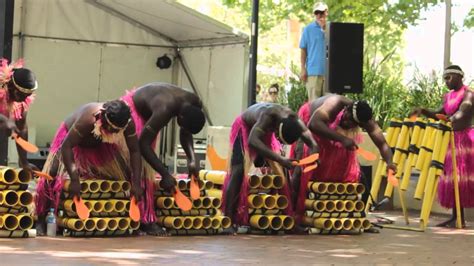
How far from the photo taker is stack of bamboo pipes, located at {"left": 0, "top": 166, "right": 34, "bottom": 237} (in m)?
7.62

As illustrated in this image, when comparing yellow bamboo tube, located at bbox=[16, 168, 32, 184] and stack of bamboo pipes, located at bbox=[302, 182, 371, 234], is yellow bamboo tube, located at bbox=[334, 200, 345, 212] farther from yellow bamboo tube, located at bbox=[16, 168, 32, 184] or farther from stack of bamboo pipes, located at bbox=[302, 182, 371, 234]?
yellow bamboo tube, located at bbox=[16, 168, 32, 184]

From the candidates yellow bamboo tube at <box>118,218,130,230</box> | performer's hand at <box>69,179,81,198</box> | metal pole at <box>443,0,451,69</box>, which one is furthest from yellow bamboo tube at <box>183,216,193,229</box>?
metal pole at <box>443,0,451,69</box>

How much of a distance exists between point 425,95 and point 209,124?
14.1 ft

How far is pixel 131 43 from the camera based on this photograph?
1712cm

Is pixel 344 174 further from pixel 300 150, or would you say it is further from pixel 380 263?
pixel 380 263

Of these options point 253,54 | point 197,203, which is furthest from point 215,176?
point 253,54

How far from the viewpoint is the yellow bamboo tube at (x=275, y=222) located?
28.9 ft

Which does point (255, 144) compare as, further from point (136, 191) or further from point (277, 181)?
point (136, 191)

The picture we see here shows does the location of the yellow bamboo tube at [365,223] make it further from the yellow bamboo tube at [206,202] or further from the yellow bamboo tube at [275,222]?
the yellow bamboo tube at [206,202]

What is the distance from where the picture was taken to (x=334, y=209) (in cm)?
907

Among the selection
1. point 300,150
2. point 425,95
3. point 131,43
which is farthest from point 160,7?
point 300,150

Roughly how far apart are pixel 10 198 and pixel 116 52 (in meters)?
9.65

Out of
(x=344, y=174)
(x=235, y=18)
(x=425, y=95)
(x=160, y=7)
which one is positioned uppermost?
(x=235, y=18)

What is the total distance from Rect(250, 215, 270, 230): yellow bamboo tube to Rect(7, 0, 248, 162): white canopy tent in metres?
6.87
